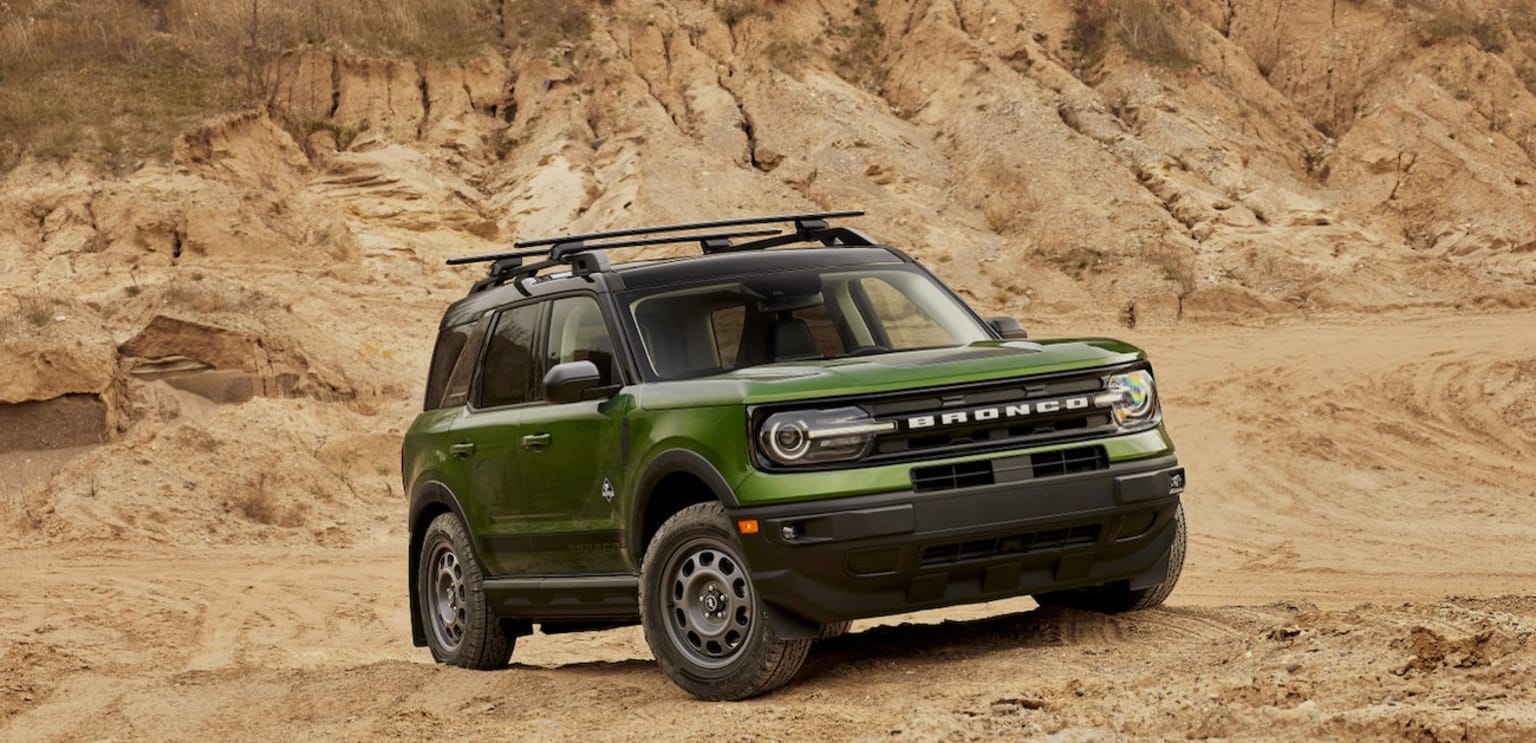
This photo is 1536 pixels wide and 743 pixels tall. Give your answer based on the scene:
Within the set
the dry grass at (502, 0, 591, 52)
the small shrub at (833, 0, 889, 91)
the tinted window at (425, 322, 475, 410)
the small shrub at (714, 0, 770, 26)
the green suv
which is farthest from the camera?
the small shrub at (714, 0, 770, 26)

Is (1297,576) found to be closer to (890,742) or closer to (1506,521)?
(1506,521)

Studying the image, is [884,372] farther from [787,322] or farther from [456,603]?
[456,603]

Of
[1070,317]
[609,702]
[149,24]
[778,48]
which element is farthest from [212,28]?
[609,702]

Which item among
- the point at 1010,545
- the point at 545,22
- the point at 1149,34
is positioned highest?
the point at 545,22

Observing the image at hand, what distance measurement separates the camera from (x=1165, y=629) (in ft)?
27.3

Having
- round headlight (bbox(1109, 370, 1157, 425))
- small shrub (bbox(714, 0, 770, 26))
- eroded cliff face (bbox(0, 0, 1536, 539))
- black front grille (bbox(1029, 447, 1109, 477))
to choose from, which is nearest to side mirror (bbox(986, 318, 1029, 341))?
round headlight (bbox(1109, 370, 1157, 425))

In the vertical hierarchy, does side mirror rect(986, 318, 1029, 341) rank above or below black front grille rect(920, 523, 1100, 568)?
above

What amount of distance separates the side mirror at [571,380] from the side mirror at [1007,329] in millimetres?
1999

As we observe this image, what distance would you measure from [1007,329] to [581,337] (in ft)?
6.56

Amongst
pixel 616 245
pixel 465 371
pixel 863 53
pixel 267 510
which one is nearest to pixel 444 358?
pixel 465 371

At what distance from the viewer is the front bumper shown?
721 cm

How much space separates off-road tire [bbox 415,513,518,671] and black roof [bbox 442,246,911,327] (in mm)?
1433

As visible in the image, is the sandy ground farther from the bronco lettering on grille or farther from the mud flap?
the bronco lettering on grille

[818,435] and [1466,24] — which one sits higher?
[1466,24]
